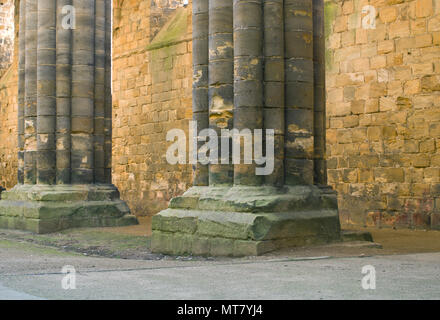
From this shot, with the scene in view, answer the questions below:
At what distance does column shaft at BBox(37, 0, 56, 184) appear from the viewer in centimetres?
1145

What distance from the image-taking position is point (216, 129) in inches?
306

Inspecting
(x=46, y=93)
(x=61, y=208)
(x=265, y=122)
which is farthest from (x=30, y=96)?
(x=265, y=122)

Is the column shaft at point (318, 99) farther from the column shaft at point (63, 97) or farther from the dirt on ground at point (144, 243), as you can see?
the column shaft at point (63, 97)

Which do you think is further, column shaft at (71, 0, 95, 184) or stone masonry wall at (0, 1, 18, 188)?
stone masonry wall at (0, 1, 18, 188)

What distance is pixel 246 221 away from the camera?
702cm

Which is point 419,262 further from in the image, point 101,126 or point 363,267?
point 101,126

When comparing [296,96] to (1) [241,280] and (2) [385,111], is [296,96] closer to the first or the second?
(1) [241,280]

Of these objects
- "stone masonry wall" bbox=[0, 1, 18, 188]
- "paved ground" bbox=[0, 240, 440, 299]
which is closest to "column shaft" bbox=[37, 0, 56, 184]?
"paved ground" bbox=[0, 240, 440, 299]

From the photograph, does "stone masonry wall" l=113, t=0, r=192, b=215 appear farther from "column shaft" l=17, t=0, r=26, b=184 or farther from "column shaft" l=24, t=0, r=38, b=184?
"column shaft" l=24, t=0, r=38, b=184

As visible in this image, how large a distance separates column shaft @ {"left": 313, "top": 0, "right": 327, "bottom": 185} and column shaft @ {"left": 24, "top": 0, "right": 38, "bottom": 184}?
18.7 feet

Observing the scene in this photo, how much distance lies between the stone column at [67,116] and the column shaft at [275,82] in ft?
15.6

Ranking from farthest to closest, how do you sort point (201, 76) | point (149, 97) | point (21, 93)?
point (149, 97) → point (21, 93) → point (201, 76)

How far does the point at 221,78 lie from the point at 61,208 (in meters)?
4.58

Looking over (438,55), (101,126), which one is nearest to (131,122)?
(101,126)
